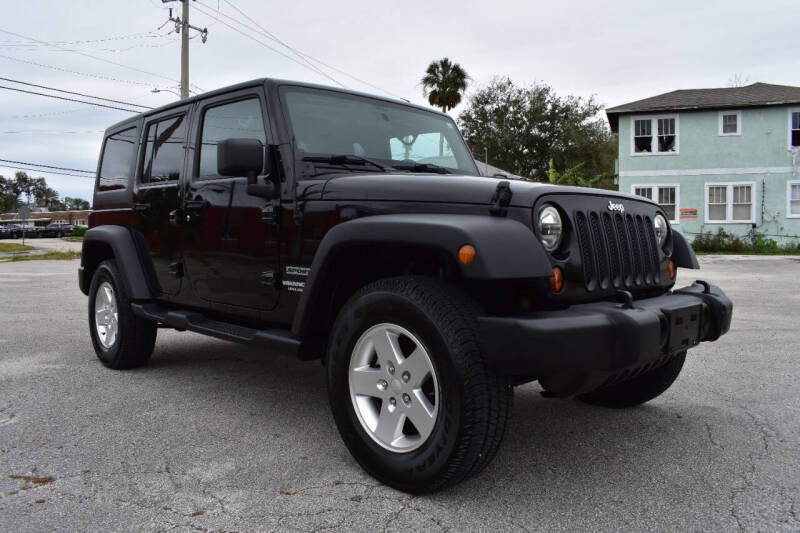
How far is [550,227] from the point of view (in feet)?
9.27

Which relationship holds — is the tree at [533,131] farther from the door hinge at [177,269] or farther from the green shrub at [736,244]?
the door hinge at [177,269]

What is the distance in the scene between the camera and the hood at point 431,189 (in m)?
2.82

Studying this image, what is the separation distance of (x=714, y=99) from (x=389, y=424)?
27211 mm

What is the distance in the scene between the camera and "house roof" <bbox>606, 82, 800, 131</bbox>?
24984 mm

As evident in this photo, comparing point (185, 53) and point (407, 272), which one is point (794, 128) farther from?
point (407, 272)

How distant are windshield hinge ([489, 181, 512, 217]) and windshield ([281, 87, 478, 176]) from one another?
1.18 meters

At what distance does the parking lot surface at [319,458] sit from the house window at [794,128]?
23.3 m

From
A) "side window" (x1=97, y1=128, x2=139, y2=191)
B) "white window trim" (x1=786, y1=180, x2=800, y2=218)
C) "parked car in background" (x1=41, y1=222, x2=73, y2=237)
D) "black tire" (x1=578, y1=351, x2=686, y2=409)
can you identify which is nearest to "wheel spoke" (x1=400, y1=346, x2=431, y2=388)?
"black tire" (x1=578, y1=351, x2=686, y2=409)

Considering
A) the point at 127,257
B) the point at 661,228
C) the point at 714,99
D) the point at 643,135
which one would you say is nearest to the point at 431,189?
the point at 661,228

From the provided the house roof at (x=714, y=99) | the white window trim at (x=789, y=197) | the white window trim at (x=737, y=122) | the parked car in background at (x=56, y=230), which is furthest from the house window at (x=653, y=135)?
the parked car in background at (x=56, y=230)

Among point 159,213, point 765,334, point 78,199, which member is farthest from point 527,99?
point 78,199

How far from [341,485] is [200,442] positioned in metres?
1.00

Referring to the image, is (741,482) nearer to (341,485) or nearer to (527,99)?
(341,485)

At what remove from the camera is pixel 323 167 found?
361 centimetres
